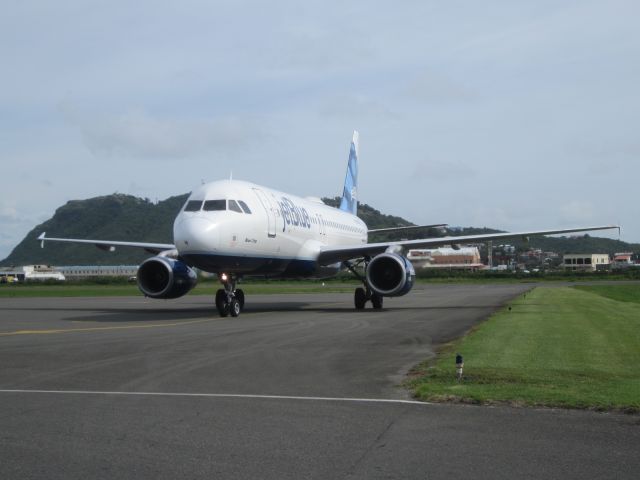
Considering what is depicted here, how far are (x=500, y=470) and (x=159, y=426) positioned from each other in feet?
11.2

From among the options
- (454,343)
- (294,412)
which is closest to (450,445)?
(294,412)

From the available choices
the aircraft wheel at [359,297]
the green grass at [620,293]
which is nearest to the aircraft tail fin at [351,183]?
the aircraft wheel at [359,297]

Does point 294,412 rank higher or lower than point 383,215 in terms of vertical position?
lower

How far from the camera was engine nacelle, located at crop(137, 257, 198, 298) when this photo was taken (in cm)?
2605

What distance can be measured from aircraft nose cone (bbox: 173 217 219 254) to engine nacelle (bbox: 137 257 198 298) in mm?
3202

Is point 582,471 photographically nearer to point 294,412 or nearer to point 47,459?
point 294,412

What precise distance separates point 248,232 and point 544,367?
14.2 metres

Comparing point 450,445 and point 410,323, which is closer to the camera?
point 450,445

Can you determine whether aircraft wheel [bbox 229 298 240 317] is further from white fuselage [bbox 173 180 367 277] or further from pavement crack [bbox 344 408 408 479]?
pavement crack [bbox 344 408 408 479]

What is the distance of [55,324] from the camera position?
2211cm

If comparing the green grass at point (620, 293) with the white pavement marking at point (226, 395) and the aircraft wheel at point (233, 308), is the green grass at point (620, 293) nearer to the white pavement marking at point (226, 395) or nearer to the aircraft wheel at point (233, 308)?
the aircraft wheel at point (233, 308)

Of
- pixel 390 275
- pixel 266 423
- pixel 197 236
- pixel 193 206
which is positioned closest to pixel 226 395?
pixel 266 423

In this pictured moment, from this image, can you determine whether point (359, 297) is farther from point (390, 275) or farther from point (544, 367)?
point (544, 367)

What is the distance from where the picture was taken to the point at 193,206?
24062 millimetres
